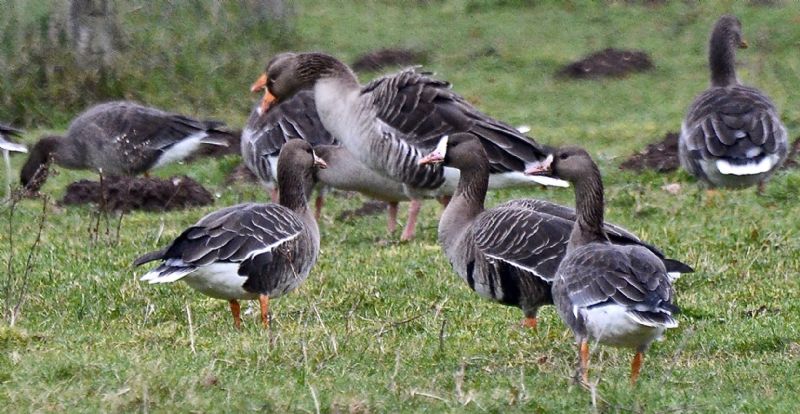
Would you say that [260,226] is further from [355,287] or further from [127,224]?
[127,224]

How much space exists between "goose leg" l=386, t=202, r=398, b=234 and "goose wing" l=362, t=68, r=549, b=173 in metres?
1.21

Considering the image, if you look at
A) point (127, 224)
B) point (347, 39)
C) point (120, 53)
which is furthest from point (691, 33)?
point (127, 224)

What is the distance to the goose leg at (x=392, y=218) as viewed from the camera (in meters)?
12.8

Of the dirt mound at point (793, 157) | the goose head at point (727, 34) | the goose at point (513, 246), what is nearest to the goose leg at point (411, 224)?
the goose at point (513, 246)

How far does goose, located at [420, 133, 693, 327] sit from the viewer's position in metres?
7.91

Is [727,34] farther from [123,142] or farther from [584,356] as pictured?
[584,356]

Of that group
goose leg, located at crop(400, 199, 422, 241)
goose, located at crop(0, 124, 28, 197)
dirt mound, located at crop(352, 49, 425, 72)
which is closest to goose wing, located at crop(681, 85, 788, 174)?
goose leg, located at crop(400, 199, 422, 241)

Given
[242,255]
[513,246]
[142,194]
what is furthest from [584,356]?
[142,194]

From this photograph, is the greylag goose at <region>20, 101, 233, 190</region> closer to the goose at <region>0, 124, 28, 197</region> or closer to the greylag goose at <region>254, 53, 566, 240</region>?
the goose at <region>0, 124, 28, 197</region>

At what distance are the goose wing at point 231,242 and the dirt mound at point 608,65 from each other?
12.3m

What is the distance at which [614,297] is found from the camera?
6363 millimetres

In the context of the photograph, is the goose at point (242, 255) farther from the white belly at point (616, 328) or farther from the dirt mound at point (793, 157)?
the dirt mound at point (793, 157)

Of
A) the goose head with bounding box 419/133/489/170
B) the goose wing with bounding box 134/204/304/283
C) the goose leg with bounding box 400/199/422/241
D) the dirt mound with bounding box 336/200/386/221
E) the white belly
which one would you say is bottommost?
the dirt mound with bounding box 336/200/386/221

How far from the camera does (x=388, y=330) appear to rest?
7.88 metres
